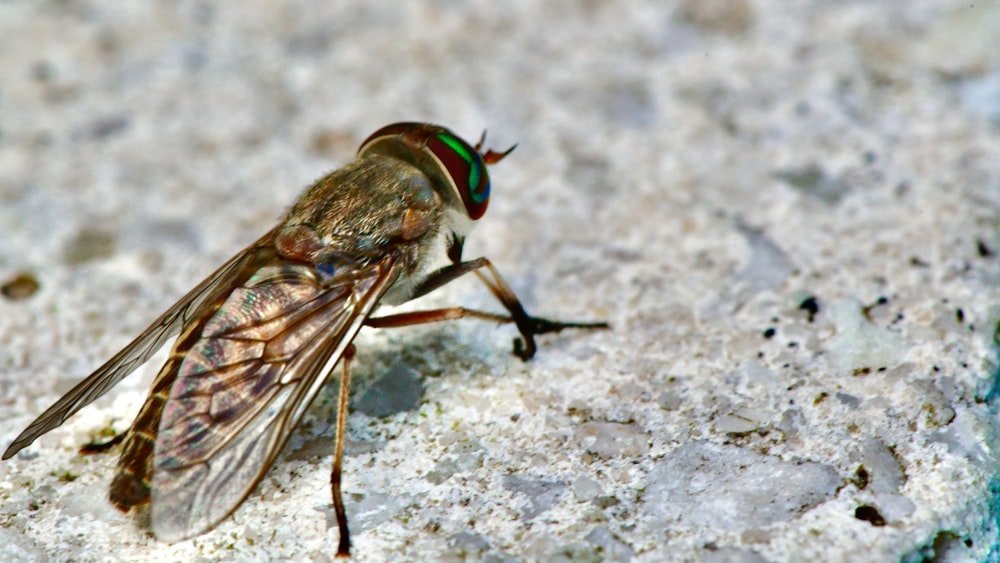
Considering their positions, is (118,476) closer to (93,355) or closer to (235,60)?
(93,355)

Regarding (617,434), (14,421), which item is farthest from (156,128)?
(617,434)

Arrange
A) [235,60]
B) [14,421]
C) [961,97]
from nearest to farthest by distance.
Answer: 1. [14,421]
2. [961,97]
3. [235,60]

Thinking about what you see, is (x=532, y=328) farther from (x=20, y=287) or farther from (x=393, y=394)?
(x=20, y=287)

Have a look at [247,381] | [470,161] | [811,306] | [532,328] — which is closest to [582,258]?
[532,328]

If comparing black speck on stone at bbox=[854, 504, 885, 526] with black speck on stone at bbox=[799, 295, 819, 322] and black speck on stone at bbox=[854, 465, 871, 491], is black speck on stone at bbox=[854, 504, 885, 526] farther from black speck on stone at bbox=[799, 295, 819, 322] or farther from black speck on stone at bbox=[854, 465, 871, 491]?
black speck on stone at bbox=[799, 295, 819, 322]

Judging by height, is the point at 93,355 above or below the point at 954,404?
above

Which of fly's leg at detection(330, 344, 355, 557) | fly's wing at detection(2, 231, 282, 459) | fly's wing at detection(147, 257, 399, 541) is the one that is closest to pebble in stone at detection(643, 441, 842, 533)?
fly's leg at detection(330, 344, 355, 557)

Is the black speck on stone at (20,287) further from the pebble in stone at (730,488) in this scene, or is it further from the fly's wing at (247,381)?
the pebble in stone at (730,488)
